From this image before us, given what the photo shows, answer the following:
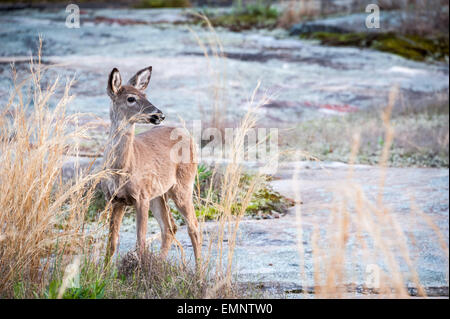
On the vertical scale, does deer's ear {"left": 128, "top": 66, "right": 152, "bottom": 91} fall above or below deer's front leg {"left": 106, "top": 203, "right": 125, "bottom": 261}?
above

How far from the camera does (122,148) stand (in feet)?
16.4

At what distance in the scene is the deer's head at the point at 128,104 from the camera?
4.81 meters

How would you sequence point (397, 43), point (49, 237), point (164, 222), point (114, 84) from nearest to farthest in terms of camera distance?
point (49, 237) < point (114, 84) < point (164, 222) < point (397, 43)

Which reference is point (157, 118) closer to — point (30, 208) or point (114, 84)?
point (114, 84)

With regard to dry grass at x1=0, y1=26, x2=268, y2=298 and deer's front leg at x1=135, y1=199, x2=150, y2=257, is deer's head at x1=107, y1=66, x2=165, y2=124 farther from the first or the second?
deer's front leg at x1=135, y1=199, x2=150, y2=257

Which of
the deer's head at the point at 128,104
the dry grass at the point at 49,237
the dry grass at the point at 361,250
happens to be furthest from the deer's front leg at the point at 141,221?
the dry grass at the point at 361,250

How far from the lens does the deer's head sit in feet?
15.8

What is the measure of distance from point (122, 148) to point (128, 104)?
0.35 metres

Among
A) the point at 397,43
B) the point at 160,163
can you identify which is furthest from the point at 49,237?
the point at 397,43

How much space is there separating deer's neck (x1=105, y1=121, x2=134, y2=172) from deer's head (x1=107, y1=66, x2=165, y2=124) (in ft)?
0.28

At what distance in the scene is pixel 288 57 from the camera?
16.7 metres

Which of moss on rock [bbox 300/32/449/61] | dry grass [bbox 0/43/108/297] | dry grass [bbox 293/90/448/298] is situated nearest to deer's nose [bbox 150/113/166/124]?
dry grass [bbox 0/43/108/297]
